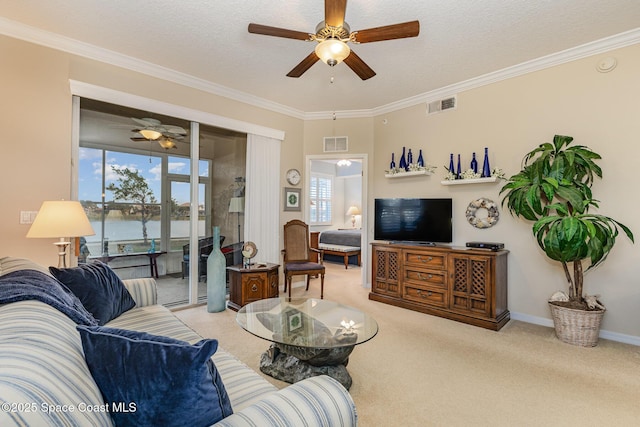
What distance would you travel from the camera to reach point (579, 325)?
2834 mm

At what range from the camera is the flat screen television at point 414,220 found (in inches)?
158

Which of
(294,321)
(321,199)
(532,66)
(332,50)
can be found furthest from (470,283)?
(321,199)

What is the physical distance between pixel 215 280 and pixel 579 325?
3.88 m

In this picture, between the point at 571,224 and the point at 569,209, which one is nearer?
the point at 571,224

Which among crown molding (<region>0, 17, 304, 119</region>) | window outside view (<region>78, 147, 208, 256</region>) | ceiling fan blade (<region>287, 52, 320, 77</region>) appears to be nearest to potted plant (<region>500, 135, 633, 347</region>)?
ceiling fan blade (<region>287, 52, 320, 77</region>)

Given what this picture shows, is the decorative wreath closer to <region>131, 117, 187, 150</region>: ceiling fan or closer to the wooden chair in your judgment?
the wooden chair

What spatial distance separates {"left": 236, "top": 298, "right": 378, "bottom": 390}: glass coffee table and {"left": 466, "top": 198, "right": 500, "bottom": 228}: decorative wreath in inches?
90.7

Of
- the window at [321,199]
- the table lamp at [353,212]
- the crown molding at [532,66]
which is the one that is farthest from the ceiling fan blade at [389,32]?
the table lamp at [353,212]

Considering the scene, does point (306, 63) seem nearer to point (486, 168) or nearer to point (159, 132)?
point (159, 132)

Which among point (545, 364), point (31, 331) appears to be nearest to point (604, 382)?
point (545, 364)

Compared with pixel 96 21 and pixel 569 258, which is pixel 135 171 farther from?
pixel 569 258

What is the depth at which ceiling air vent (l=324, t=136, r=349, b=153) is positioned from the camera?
201 inches

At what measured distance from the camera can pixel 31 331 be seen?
87cm

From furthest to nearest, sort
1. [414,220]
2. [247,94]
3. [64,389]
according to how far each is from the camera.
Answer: [247,94], [414,220], [64,389]
